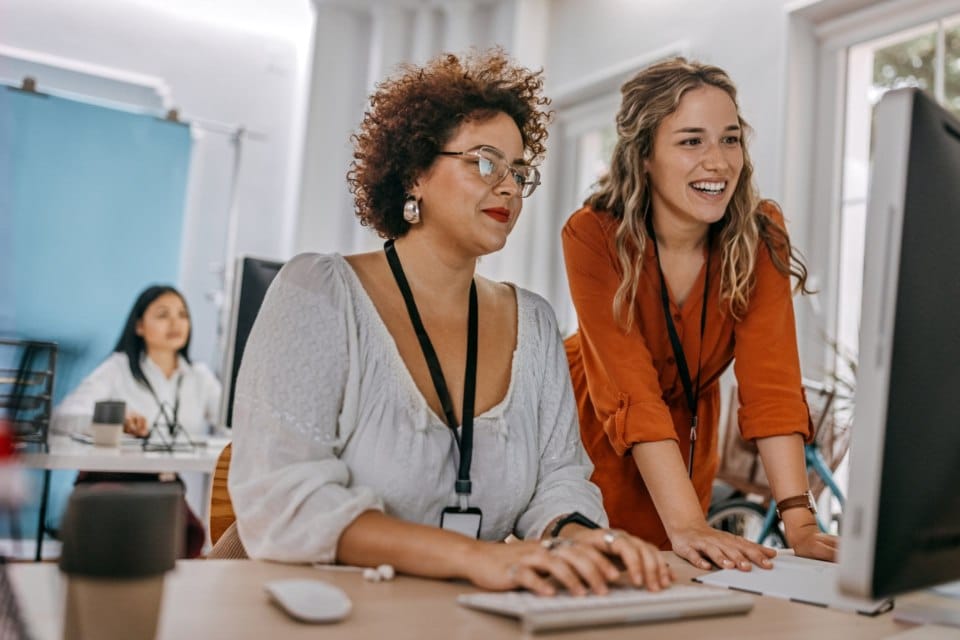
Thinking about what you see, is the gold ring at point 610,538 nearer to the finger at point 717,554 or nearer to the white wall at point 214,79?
the finger at point 717,554

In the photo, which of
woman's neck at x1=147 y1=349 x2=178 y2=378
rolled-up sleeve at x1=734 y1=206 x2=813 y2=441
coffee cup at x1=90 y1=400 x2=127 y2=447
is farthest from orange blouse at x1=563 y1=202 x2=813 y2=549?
woman's neck at x1=147 y1=349 x2=178 y2=378

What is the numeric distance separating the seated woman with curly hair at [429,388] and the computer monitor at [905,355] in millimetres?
296

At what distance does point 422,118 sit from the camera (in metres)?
1.46

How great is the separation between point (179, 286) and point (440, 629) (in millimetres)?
5141

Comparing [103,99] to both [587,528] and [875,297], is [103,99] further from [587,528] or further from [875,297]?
[875,297]

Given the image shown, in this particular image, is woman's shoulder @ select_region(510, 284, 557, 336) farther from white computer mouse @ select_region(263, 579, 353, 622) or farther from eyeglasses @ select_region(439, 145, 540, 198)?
white computer mouse @ select_region(263, 579, 353, 622)

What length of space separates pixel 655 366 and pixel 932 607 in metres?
0.85

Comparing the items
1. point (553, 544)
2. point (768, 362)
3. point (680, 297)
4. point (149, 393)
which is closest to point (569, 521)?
point (553, 544)

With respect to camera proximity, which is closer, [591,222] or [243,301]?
[591,222]

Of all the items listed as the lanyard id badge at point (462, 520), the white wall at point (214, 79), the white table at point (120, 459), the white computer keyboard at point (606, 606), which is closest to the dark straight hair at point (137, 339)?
the white table at point (120, 459)

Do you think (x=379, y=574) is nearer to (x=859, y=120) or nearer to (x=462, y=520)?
(x=462, y=520)

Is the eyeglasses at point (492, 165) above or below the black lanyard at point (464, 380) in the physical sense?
above

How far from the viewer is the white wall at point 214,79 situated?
5.44m

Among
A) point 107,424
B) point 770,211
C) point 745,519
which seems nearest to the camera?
point 770,211
